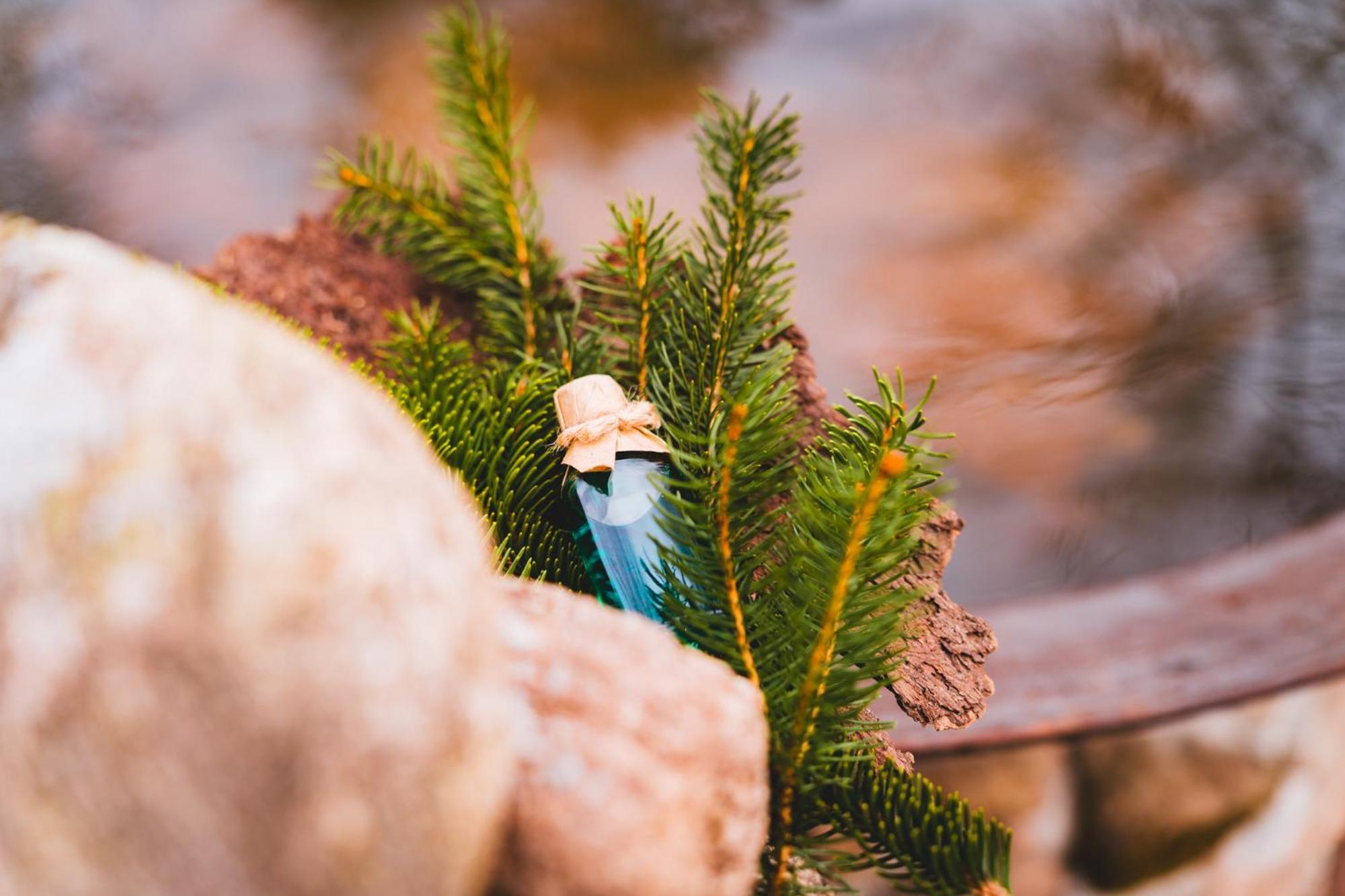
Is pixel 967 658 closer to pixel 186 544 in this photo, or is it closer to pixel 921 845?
pixel 921 845

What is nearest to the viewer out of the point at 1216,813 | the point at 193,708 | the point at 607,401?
the point at 193,708

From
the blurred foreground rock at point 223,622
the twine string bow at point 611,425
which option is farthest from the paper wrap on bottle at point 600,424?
the blurred foreground rock at point 223,622

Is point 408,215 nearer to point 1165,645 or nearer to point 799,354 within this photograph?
point 799,354

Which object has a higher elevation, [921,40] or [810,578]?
[921,40]

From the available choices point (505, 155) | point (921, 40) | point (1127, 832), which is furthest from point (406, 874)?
point (921, 40)

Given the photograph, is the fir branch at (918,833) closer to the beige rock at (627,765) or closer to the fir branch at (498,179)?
the beige rock at (627,765)

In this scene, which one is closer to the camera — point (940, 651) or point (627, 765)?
point (627, 765)

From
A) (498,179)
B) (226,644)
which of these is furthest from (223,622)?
(498,179)
